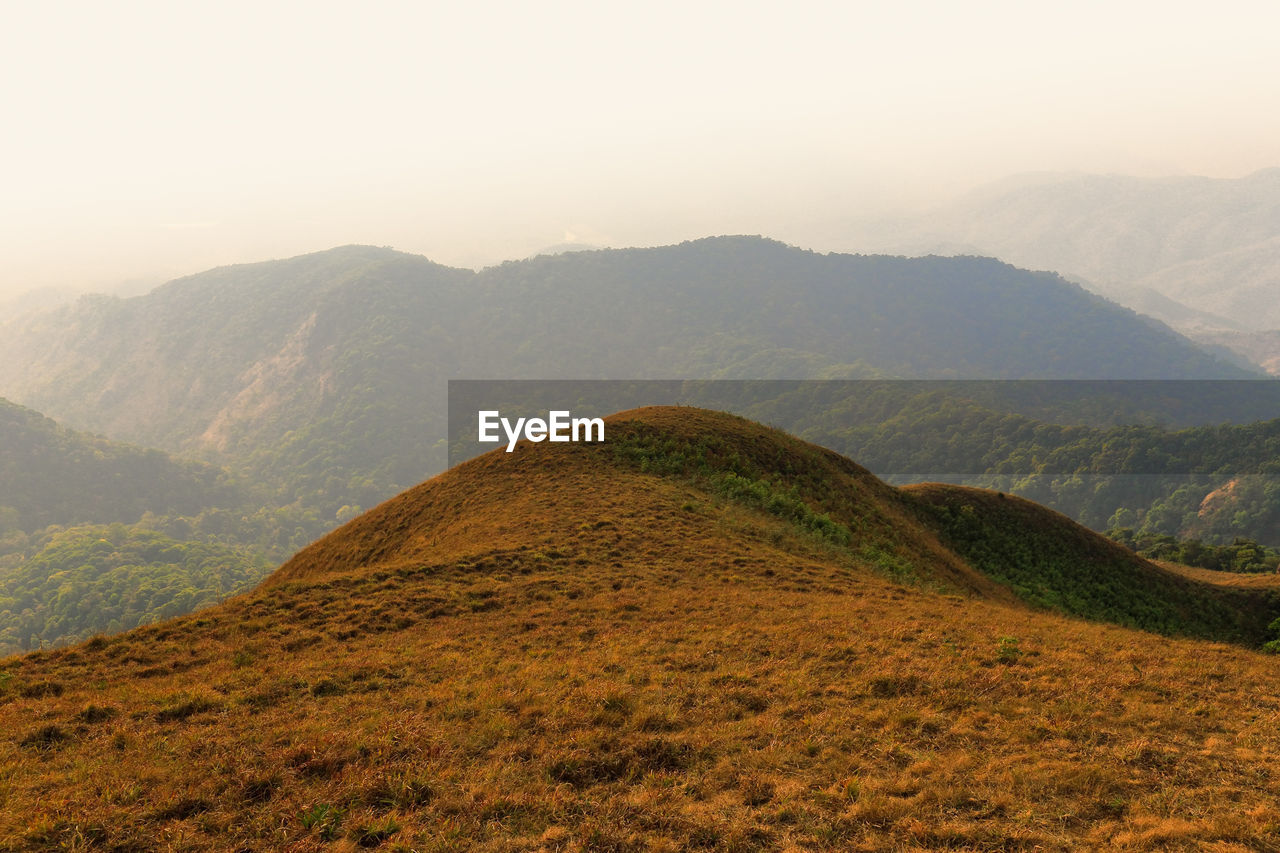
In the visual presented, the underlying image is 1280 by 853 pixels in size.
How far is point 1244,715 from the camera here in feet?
34.6

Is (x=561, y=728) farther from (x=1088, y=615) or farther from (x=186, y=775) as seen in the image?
(x=1088, y=615)

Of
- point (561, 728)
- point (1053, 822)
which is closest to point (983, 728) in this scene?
point (1053, 822)

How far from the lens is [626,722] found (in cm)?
1047

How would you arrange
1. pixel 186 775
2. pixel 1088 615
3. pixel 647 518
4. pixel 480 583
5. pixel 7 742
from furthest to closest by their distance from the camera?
pixel 1088 615
pixel 647 518
pixel 480 583
pixel 7 742
pixel 186 775

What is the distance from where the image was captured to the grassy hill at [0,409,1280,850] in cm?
786

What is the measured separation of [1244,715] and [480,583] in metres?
16.8

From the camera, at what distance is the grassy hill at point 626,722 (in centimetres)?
786

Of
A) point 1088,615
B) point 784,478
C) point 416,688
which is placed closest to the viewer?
point 416,688

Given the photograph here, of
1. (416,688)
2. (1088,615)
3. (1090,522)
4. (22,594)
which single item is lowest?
(22,594)

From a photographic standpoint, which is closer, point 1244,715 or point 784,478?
point 1244,715

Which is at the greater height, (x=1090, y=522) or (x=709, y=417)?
(x=709, y=417)

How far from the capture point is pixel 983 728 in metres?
10.2

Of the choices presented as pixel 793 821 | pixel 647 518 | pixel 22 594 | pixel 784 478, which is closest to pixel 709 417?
pixel 784 478

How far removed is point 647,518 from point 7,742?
18.2m
